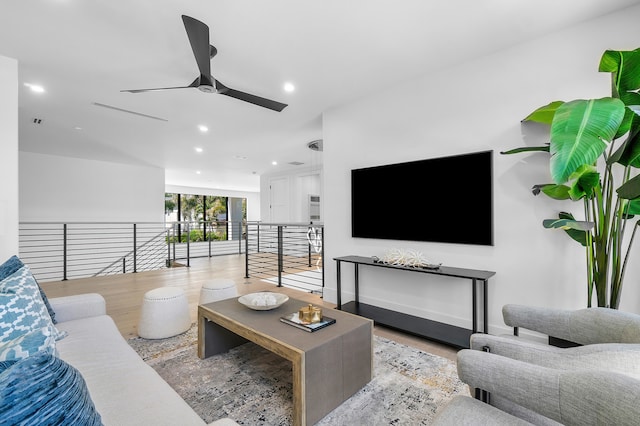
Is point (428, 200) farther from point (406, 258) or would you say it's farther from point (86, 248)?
point (86, 248)

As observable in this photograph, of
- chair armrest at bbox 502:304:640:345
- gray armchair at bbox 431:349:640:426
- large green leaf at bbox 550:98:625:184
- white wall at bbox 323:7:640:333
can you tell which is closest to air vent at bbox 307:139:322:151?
white wall at bbox 323:7:640:333

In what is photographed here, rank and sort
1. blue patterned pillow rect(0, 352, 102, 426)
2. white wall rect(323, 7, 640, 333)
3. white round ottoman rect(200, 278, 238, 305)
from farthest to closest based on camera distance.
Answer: white round ottoman rect(200, 278, 238, 305), white wall rect(323, 7, 640, 333), blue patterned pillow rect(0, 352, 102, 426)

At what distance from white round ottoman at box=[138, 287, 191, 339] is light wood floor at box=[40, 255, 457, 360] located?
246 mm

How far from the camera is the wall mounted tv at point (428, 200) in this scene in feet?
8.99

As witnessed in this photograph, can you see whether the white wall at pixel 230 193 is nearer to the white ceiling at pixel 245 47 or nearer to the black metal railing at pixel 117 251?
the black metal railing at pixel 117 251

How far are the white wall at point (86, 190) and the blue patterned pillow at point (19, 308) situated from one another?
250 inches

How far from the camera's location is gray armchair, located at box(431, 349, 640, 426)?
2.60 ft

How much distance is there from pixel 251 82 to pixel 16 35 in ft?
6.18

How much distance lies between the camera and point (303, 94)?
3.54m

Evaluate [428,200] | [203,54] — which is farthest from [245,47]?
[428,200]

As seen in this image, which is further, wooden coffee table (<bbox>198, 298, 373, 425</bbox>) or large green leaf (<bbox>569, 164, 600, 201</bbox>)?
large green leaf (<bbox>569, 164, 600, 201</bbox>)

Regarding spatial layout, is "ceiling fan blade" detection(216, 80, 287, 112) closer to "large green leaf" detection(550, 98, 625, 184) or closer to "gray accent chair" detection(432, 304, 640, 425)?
"large green leaf" detection(550, 98, 625, 184)

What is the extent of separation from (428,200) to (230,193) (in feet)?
33.7

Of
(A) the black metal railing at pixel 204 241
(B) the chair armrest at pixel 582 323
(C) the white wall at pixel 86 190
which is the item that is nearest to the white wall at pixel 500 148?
(B) the chair armrest at pixel 582 323
